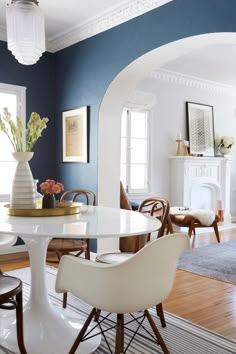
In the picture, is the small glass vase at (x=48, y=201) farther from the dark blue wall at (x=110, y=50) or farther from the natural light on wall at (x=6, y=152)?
the natural light on wall at (x=6, y=152)

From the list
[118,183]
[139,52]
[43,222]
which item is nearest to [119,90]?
[139,52]

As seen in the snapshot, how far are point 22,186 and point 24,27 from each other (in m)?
1.09

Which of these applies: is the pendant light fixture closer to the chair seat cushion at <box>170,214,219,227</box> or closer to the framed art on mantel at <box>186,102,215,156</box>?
the chair seat cushion at <box>170,214,219,227</box>

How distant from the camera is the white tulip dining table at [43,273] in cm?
192

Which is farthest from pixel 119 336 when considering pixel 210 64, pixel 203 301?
pixel 210 64

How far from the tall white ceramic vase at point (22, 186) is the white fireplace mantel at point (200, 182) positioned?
4275mm

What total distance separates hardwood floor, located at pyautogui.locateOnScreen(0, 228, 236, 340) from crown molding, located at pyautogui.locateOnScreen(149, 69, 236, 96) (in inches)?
144

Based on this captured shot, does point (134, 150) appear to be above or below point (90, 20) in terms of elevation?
below

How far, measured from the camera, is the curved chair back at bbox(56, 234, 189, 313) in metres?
1.59

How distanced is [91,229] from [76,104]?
114 inches

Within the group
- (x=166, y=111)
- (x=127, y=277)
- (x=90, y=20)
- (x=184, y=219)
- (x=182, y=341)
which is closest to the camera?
(x=127, y=277)

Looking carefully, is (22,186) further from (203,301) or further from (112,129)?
(112,129)

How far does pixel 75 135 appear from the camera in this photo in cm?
451

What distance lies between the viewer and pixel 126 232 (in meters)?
1.82
